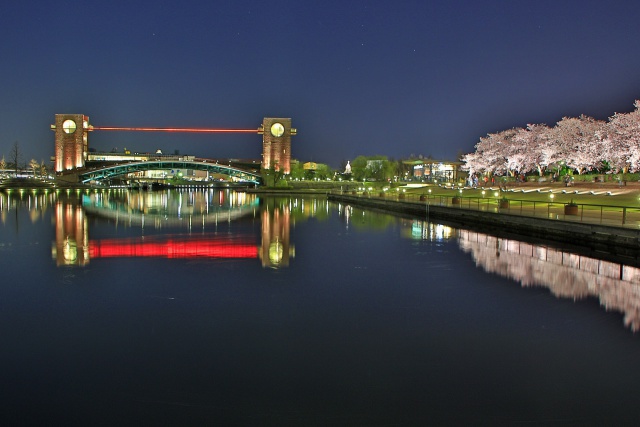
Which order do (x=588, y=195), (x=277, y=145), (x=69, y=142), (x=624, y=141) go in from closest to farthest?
(x=588, y=195), (x=624, y=141), (x=277, y=145), (x=69, y=142)

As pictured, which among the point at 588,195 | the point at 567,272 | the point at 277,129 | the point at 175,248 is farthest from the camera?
the point at 277,129

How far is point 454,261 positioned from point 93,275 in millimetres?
10859

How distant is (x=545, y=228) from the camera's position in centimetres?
2428

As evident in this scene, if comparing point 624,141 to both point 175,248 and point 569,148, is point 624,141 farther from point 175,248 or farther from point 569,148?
point 175,248

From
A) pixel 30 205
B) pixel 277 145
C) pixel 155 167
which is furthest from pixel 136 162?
pixel 30 205

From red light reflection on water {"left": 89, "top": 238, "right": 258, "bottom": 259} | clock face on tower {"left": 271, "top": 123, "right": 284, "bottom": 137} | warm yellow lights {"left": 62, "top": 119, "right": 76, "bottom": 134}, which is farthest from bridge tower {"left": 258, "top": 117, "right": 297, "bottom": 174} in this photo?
red light reflection on water {"left": 89, "top": 238, "right": 258, "bottom": 259}

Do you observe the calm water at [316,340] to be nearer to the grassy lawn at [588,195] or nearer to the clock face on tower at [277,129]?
the grassy lawn at [588,195]

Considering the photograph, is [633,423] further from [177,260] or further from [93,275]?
[177,260]

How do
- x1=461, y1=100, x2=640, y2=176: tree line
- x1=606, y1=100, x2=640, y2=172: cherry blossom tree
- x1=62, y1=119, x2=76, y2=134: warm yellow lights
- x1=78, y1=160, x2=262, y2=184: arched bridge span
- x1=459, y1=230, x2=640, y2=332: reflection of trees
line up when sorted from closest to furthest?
x1=459, y1=230, x2=640, y2=332: reflection of trees < x1=606, y1=100, x2=640, y2=172: cherry blossom tree < x1=461, y1=100, x2=640, y2=176: tree line < x1=78, y1=160, x2=262, y2=184: arched bridge span < x1=62, y1=119, x2=76, y2=134: warm yellow lights

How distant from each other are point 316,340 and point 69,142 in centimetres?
11754

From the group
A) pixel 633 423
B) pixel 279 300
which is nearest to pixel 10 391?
pixel 279 300

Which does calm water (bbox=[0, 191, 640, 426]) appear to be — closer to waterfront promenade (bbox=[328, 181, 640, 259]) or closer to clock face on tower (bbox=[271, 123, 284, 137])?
waterfront promenade (bbox=[328, 181, 640, 259])

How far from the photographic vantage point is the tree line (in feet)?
156

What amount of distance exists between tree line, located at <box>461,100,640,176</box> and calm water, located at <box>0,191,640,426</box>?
33.6 meters
